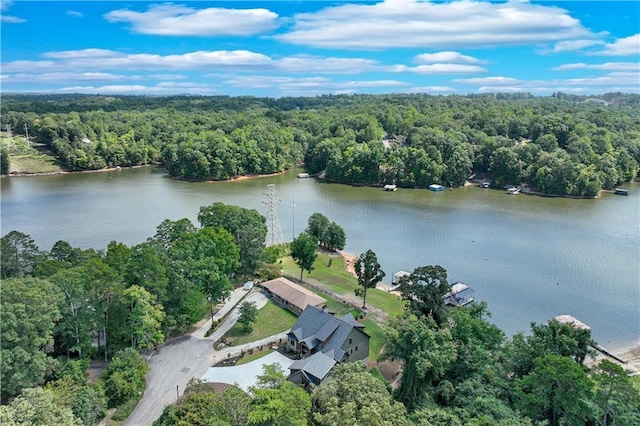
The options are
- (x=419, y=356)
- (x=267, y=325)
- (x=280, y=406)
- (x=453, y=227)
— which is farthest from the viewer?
(x=453, y=227)

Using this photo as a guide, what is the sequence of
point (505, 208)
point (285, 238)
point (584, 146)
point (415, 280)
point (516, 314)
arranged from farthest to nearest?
1. point (584, 146)
2. point (505, 208)
3. point (285, 238)
4. point (516, 314)
5. point (415, 280)

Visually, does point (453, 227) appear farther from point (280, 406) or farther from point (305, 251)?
point (280, 406)

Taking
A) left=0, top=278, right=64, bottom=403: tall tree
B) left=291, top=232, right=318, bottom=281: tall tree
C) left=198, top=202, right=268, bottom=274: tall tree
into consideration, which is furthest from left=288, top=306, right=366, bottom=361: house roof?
left=0, top=278, right=64, bottom=403: tall tree

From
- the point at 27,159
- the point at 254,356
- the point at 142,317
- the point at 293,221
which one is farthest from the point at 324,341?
the point at 27,159

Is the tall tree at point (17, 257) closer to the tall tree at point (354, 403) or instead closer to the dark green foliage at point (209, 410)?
the dark green foliage at point (209, 410)

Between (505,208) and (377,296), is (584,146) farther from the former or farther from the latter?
(377,296)

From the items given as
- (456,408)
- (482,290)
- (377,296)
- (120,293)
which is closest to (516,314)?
(482,290)

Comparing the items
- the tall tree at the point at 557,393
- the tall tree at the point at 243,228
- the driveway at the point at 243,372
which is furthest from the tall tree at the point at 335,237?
the tall tree at the point at 557,393
